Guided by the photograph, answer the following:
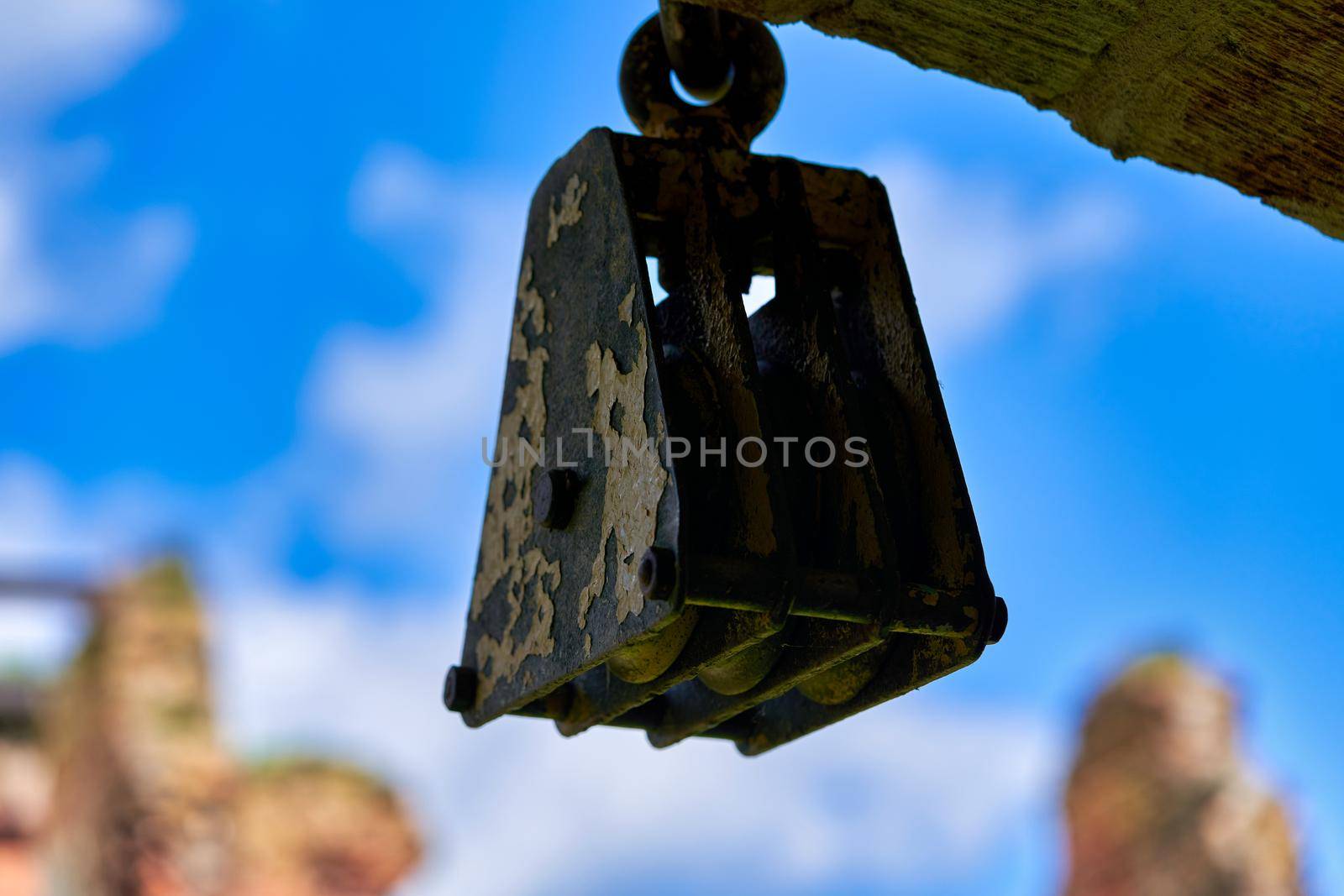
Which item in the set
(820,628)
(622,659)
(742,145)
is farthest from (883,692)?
(742,145)

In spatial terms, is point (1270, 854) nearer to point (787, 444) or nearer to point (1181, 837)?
point (1181, 837)

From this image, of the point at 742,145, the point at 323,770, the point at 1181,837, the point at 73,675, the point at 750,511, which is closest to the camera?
the point at 750,511

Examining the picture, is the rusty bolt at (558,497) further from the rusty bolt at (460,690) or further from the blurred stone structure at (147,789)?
the blurred stone structure at (147,789)

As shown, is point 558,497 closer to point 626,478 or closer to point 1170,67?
point 626,478

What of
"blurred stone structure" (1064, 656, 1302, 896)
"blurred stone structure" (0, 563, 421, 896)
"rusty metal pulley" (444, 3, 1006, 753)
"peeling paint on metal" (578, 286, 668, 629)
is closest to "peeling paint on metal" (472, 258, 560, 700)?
"rusty metal pulley" (444, 3, 1006, 753)

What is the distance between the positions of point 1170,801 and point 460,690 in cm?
1623

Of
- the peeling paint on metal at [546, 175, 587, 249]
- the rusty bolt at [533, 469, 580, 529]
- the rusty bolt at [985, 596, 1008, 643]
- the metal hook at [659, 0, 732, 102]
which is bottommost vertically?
the rusty bolt at [985, 596, 1008, 643]

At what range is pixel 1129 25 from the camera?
1.69m

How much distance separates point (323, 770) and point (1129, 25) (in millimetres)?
17396

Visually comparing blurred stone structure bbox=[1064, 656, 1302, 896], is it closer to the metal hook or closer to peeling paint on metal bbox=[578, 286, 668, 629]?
the metal hook

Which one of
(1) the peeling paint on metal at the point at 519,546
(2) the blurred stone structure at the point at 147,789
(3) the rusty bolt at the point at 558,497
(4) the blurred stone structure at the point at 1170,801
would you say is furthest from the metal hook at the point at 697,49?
(4) the blurred stone structure at the point at 1170,801

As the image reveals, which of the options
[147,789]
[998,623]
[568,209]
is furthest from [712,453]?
[147,789]

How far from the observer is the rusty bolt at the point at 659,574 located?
1515 mm

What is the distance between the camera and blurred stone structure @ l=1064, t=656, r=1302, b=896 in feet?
51.4
